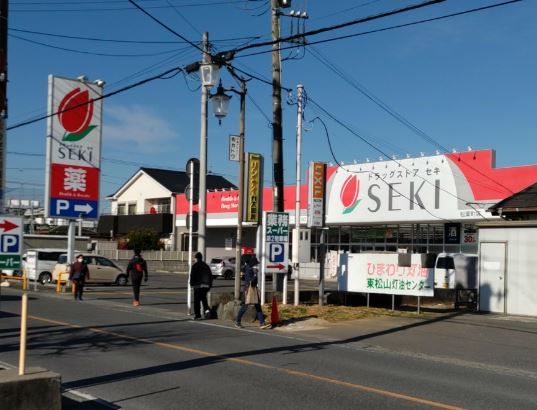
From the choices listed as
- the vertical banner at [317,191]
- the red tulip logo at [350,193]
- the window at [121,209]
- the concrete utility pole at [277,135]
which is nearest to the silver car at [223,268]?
the red tulip logo at [350,193]

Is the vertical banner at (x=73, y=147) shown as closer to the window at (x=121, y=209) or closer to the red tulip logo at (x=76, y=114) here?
the red tulip logo at (x=76, y=114)

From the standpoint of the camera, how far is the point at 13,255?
25.6ft

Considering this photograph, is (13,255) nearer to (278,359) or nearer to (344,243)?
(278,359)

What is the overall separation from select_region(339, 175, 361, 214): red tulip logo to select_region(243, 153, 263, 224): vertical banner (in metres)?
16.5

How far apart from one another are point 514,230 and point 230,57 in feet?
32.0

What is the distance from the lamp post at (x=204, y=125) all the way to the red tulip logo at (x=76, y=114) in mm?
5517

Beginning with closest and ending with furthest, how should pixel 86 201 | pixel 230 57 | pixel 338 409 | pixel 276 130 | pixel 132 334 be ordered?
pixel 338 409, pixel 132 334, pixel 230 57, pixel 276 130, pixel 86 201

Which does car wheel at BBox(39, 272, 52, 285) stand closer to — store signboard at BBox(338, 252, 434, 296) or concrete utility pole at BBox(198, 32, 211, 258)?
concrete utility pole at BBox(198, 32, 211, 258)

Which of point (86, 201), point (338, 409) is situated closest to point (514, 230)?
point (338, 409)

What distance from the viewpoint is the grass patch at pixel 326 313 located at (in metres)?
17.7

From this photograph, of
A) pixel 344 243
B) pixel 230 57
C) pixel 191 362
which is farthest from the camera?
pixel 344 243

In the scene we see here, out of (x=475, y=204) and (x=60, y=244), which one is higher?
(x=475, y=204)

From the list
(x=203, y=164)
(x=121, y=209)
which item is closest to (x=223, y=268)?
(x=203, y=164)

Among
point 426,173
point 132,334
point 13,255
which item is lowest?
point 132,334
